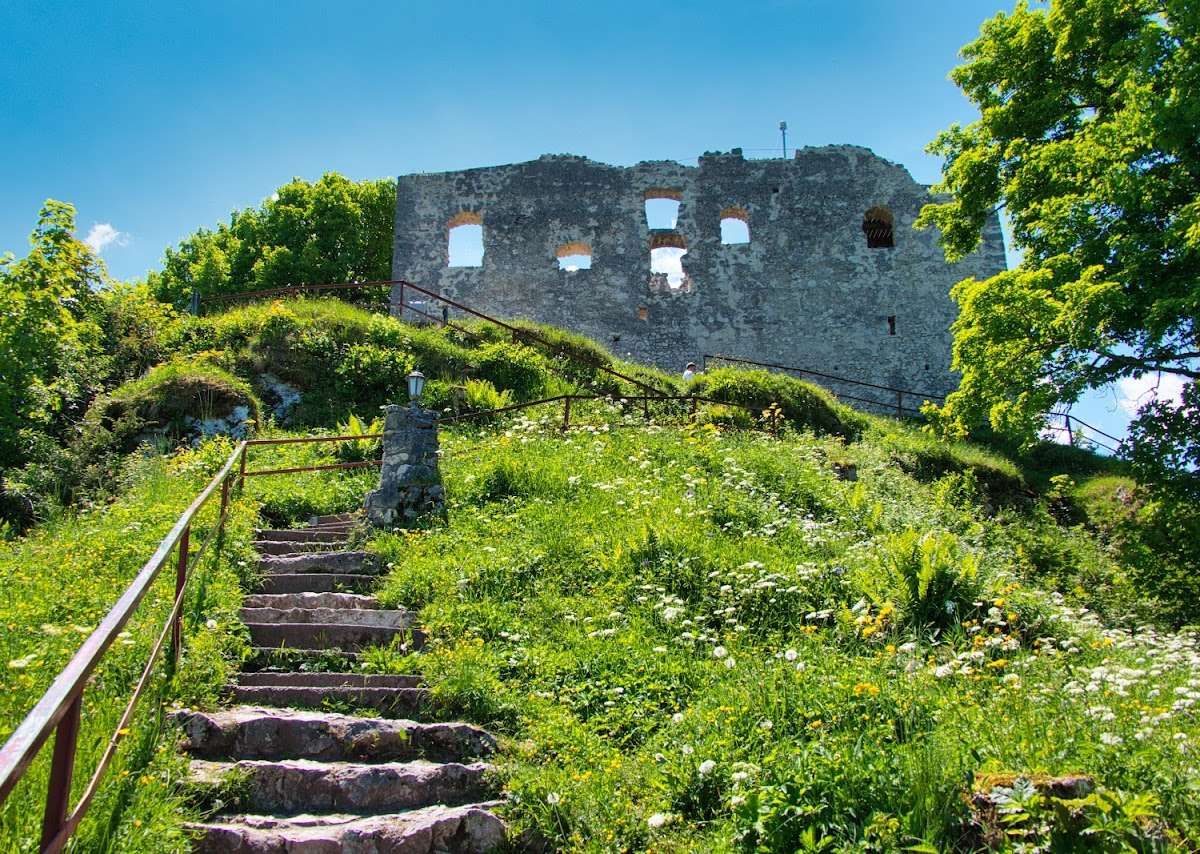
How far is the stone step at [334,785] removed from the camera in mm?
4863

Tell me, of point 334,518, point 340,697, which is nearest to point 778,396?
point 334,518

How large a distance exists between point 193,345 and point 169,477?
673cm

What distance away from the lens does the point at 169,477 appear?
11.5 meters

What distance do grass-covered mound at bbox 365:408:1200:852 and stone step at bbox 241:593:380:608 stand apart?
0.30 m

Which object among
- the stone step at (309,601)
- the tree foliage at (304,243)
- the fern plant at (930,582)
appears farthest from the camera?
the tree foliage at (304,243)

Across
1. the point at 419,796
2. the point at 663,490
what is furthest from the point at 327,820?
the point at 663,490

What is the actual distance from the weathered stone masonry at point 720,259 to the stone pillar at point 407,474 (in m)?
14.9

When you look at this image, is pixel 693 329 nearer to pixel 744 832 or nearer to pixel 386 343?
pixel 386 343

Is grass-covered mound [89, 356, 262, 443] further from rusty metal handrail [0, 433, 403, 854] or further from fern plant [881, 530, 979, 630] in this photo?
fern plant [881, 530, 979, 630]

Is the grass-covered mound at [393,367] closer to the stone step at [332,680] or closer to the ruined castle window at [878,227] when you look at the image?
the ruined castle window at [878,227]

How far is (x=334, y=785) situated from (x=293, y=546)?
4.73 meters

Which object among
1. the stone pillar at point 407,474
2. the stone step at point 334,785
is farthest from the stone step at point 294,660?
the stone pillar at point 407,474

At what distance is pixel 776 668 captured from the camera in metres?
6.02

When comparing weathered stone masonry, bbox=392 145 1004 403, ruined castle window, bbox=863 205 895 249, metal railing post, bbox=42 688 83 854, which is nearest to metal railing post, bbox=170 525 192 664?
metal railing post, bbox=42 688 83 854
